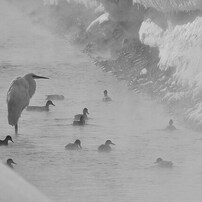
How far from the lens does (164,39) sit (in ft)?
68.0

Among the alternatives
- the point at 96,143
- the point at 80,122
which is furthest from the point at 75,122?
the point at 96,143

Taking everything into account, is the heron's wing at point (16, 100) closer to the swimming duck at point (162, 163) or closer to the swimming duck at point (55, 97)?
the swimming duck at point (55, 97)


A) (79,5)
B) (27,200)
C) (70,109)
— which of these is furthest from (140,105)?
(27,200)

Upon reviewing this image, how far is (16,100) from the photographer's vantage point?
16.2 m

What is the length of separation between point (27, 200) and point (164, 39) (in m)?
20.1

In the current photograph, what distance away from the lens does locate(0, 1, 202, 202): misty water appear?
10.8 m

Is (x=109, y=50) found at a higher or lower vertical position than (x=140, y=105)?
higher

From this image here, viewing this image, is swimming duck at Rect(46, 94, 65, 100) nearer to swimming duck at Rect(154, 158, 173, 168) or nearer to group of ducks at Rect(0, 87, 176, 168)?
group of ducks at Rect(0, 87, 176, 168)

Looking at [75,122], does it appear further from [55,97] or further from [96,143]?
[55,97]

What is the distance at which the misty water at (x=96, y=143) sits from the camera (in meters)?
10.8

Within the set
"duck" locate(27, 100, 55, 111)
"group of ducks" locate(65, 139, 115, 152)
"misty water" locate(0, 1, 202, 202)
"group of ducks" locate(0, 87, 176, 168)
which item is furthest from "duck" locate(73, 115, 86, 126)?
"group of ducks" locate(65, 139, 115, 152)

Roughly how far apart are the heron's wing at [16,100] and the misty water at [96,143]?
445 millimetres

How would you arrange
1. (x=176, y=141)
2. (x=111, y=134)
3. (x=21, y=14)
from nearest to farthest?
(x=176, y=141) → (x=111, y=134) → (x=21, y=14)

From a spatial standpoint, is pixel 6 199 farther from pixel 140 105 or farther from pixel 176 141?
pixel 140 105
